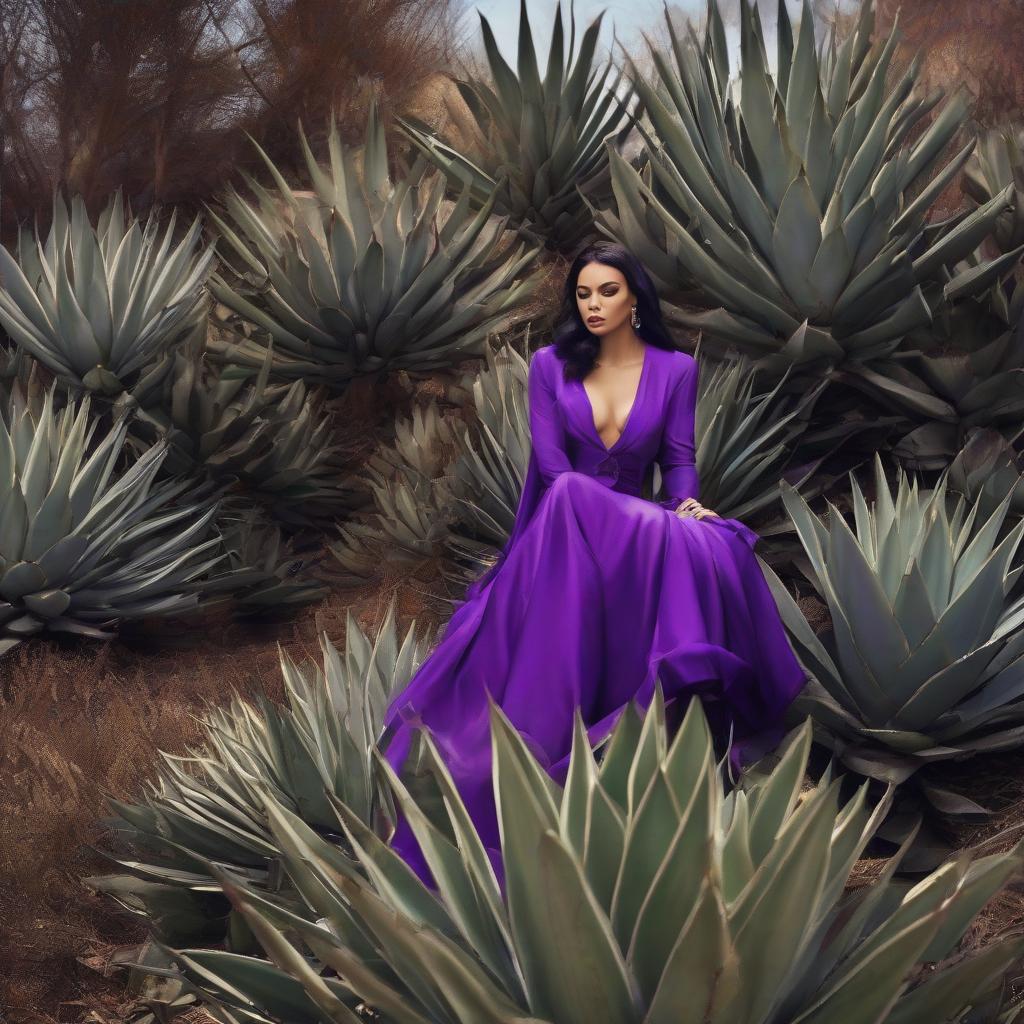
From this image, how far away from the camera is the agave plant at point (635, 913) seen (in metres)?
1.61

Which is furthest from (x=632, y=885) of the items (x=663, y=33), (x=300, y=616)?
(x=663, y=33)

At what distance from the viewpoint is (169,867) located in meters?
3.14

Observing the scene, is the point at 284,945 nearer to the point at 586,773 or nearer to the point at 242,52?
the point at 586,773

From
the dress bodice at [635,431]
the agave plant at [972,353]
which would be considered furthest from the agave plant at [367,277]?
the dress bodice at [635,431]

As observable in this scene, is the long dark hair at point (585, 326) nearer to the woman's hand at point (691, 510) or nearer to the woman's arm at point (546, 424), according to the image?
the woman's arm at point (546, 424)

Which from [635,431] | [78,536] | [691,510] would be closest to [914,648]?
[691,510]

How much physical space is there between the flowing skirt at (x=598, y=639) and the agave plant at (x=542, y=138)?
3472 millimetres

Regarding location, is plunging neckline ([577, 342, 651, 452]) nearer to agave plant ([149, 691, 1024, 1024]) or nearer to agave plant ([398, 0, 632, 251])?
agave plant ([149, 691, 1024, 1024])

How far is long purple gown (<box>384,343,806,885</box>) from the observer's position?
2.95m

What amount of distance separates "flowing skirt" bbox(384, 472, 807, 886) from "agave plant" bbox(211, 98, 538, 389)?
289 cm

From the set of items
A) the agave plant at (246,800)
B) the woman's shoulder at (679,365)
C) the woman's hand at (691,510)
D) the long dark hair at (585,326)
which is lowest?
the agave plant at (246,800)

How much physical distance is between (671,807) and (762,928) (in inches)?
7.7

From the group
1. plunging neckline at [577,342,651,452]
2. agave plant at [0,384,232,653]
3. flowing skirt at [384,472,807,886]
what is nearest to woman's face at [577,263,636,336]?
plunging neckline at [577,342,651,452]

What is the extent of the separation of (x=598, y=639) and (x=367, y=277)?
10.2 ft
